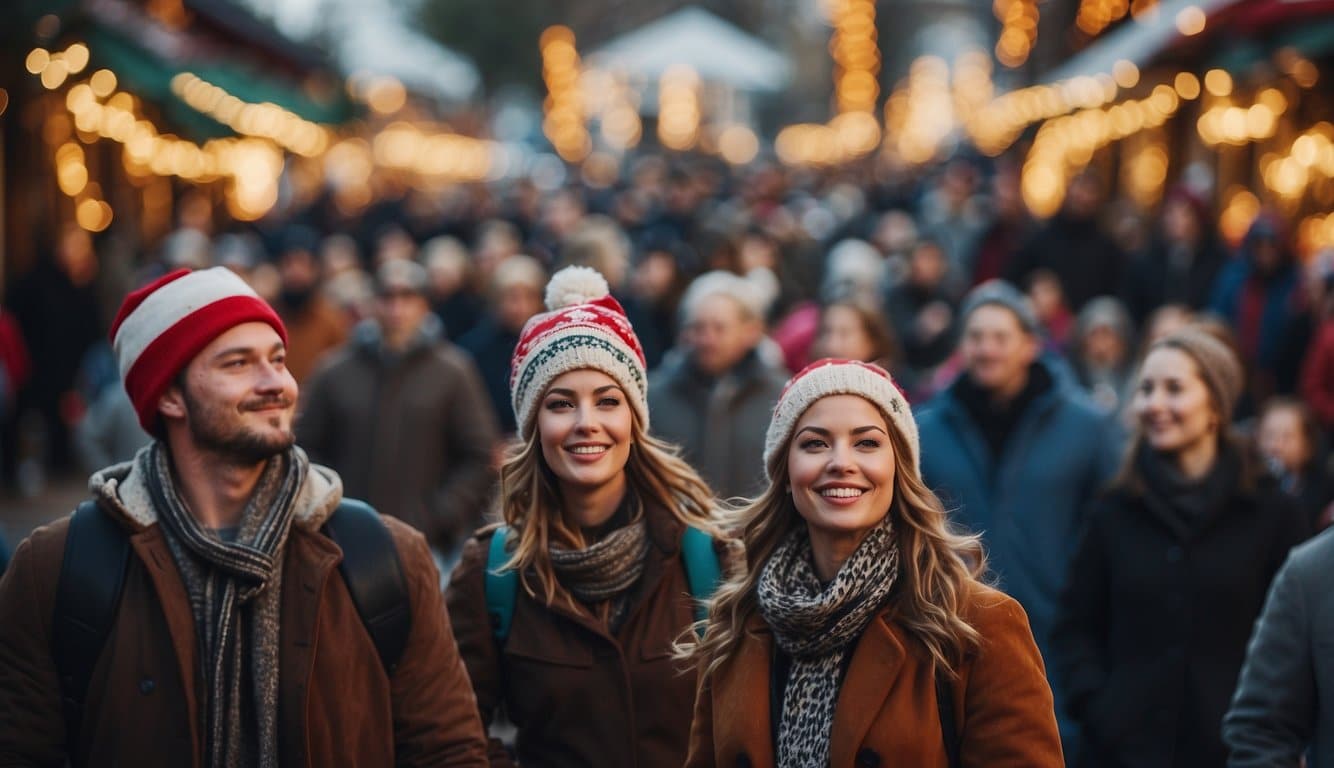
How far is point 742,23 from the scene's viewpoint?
7531 cm

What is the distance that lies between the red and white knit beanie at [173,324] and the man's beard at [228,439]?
0.11m

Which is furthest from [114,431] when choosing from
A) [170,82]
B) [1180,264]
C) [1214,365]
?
[170,82]

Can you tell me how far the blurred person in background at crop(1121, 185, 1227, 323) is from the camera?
13.5 meters

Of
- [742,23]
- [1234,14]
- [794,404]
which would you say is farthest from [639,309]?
[742,23]

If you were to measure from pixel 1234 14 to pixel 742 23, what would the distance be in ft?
199

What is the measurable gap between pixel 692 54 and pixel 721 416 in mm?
34962

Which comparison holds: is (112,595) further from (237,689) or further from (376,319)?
(376,319)

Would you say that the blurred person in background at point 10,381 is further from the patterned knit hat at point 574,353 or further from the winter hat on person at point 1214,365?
the winter hat on person at point 1214,365

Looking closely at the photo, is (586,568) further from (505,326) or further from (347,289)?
(347,289)

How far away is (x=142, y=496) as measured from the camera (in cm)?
365

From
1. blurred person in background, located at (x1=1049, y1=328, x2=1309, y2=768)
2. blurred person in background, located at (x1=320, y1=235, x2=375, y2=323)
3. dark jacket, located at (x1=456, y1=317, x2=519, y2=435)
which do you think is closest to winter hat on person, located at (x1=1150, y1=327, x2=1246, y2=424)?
blurred person in background, located at (x1=1049, y1=328, x2=1309, y2=768)

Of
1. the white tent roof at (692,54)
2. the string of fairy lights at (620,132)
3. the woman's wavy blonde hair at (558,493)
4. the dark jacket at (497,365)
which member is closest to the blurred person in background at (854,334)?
the dark jacket at (497,365)

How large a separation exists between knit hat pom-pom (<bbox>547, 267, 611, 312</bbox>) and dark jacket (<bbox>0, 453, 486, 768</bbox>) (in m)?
1.11

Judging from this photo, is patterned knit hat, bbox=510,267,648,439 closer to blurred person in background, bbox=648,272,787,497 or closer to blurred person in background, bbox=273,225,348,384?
blurred person in background, bbox=648,272,787,497
